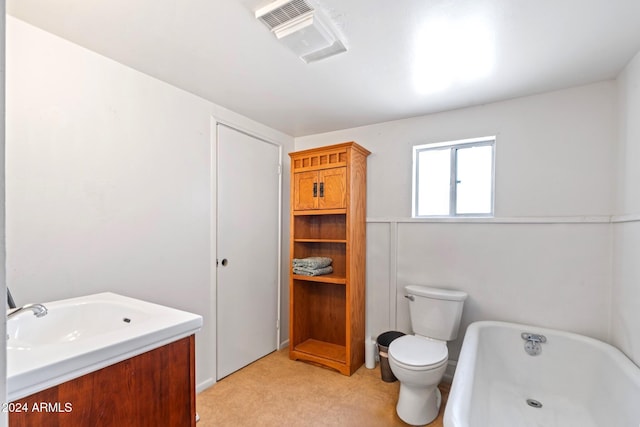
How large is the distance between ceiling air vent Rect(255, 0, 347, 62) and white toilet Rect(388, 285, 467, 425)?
1.85 metres

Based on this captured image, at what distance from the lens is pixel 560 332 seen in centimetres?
196

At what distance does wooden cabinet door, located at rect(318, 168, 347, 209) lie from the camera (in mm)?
2564

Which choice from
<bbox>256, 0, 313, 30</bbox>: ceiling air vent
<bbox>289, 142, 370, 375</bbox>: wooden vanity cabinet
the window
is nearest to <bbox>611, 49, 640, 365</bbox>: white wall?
the window

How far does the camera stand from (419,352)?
1.97 meters

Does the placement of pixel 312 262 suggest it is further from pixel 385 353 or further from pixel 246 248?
pixel 385 353

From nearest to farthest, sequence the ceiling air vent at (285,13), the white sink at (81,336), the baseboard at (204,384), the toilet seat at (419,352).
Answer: the white sink at (81,336) < the ceiling air vent at (285,13) < the toilet seat at (419,352) < the baseboard at (204,384)

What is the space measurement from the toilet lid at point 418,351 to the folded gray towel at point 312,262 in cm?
93

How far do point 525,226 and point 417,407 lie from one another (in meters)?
1.46

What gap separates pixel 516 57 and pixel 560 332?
5.74 ft

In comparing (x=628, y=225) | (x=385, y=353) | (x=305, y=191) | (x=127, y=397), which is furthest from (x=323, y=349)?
(x=628, y=225)

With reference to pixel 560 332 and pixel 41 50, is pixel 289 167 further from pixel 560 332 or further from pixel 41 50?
pixel 560 332

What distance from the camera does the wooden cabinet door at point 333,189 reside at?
2.56m

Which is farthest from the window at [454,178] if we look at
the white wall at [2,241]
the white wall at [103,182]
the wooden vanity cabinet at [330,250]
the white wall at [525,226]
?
the white wall at [2,241]

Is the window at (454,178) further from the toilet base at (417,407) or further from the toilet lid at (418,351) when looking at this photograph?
the toilet base at (417,407)
